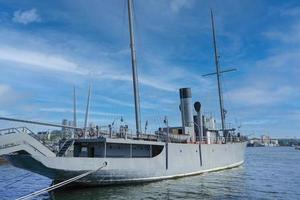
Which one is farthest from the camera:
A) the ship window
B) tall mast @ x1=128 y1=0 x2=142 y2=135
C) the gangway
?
the ship window

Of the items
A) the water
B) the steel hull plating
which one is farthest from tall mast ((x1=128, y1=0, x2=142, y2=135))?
the water

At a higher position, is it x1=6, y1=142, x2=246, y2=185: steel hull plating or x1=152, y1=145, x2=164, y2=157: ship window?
x1=152, y1=145, x2=164, y2=157: ship window

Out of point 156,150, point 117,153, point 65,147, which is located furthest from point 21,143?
point 156,150

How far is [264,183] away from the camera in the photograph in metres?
26.2

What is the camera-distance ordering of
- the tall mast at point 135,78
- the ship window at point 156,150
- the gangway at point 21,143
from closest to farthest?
the gangway at point 21,143, the tall mast at point 135,78, the ship window at point 156,150

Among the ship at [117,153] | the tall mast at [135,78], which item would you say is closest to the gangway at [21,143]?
the ship at [117,153]

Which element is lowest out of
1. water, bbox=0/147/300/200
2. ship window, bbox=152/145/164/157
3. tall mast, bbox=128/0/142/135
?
water, bbox=0/147/300/200

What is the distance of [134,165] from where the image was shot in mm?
23234

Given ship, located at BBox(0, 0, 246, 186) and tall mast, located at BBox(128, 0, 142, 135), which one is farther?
tall mast, located at BBox(128, 0, 142, 135)

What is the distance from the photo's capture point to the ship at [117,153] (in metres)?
19.1

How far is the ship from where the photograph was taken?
19.1 m

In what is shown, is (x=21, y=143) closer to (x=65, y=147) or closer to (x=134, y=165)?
(x=65, y=147)

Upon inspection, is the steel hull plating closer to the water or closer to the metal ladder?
Result: the water

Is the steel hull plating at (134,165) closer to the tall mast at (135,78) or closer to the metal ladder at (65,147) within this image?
the metal ladder at (65,147)
